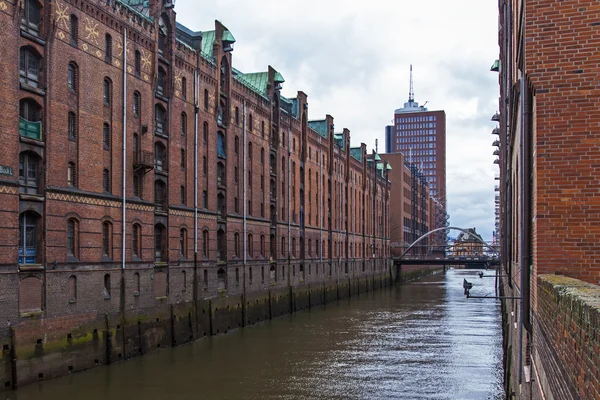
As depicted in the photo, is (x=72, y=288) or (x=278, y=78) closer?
(x=72, y=288)

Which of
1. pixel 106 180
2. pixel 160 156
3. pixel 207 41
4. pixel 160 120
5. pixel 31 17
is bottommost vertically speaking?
pixel 106 180

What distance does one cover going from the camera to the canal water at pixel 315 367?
941 inches

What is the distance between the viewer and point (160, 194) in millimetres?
35844

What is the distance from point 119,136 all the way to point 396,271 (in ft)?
256

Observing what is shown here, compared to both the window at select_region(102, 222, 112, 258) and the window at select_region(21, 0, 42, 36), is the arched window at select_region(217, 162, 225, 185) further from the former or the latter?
the window at select_region(21, 0, 42, 36)

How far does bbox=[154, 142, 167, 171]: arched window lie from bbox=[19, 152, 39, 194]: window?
9644mm

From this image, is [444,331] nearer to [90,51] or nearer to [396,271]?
[90,51]

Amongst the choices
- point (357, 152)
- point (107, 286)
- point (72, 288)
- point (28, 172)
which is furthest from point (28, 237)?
point (357, 152)

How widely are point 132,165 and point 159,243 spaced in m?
5.06

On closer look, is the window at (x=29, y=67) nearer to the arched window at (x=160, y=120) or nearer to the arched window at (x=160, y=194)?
the arched window at (x=160, y=120)

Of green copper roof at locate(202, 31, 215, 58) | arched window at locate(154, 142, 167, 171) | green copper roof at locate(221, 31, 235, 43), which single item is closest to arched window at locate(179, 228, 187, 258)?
arched window at locate(154, 142, 167, 171)

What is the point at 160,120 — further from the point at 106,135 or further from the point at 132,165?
the point at 106,135

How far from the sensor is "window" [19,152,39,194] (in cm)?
2522

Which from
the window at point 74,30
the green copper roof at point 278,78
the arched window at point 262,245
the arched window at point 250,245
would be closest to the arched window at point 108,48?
the window at point 74,30
